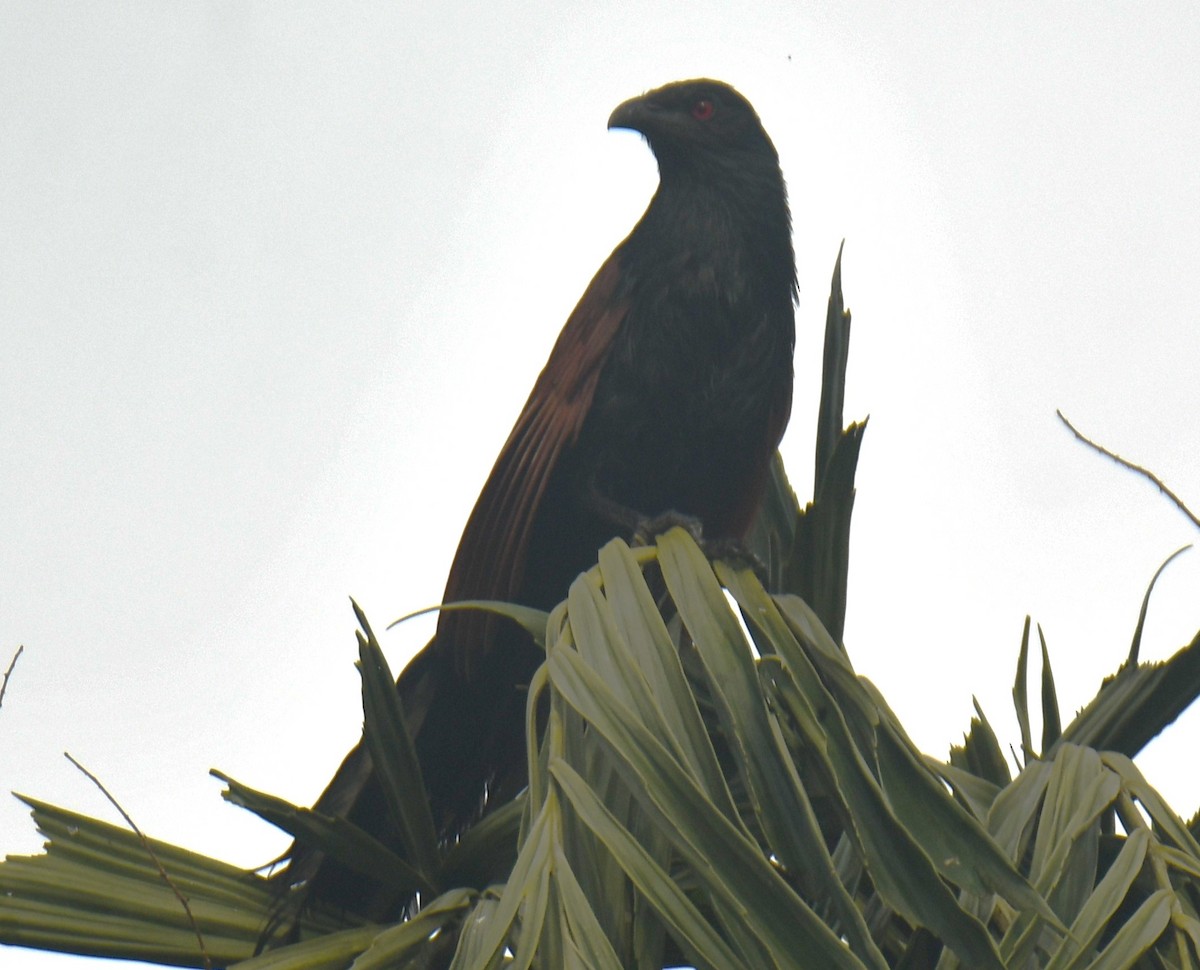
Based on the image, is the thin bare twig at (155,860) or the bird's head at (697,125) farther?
the bird's head at (697,125)

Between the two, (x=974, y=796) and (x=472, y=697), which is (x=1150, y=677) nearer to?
(x=974, y=796)

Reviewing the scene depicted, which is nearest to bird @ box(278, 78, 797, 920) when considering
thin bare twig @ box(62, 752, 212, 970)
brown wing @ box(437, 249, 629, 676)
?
brown wing @ box(437, 249, 629, 676)

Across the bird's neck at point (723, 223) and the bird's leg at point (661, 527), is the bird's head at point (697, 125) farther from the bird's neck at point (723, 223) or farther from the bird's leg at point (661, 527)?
the bird's leg at point (661, 527)

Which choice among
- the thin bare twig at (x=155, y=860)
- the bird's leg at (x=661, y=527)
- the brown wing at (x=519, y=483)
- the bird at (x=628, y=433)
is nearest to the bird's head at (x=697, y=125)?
the bird at (x=628, y=433)

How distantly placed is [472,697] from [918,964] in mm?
1328

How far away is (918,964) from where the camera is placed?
1.81 metres

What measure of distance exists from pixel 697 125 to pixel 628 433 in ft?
3.40

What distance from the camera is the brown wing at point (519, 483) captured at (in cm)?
293

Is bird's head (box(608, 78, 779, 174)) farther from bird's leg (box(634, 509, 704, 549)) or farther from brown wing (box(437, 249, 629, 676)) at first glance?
bird's leg (box(634, 509, 704, 549))

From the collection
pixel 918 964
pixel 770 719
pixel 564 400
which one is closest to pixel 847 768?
pixel 770 719

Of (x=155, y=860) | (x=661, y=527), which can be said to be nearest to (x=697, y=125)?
(x=661, y=527)

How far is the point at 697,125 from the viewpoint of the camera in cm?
382

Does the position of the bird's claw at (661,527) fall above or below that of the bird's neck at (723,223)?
below

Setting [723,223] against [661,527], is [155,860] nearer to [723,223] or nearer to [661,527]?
[661,527]
